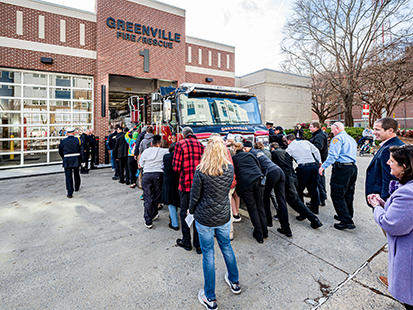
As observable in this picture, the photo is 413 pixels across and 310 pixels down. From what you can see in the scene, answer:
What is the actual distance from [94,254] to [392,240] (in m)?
3.97

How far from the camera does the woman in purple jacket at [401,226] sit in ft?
5.85

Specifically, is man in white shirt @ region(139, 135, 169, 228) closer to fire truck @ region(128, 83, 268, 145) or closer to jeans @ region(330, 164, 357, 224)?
fire truck @ region(128, 83, 268, 145)

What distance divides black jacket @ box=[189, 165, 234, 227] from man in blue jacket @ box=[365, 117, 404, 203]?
7.57 feet

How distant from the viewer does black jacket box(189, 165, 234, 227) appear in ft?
8.16

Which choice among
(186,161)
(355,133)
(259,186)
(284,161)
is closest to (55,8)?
(186,161)

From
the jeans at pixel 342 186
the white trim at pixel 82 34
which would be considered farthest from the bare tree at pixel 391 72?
the white trim at pixel 82 34

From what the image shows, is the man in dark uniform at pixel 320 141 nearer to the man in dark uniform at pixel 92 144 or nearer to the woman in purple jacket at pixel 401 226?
the woman in purple jacket at pixel 401 226

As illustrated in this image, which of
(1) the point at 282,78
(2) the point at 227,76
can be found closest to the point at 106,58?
(2) the point at 227,76

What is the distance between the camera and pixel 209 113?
621cm

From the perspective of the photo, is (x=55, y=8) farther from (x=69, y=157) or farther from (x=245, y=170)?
(x=245, y=170)

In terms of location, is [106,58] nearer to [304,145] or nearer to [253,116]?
[253,116]

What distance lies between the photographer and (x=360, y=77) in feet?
65.7

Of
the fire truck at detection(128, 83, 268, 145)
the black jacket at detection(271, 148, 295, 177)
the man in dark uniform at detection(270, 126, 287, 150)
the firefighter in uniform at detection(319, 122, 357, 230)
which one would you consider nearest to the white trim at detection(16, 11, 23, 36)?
the fire truck at detection(128, 83, 268, 145)

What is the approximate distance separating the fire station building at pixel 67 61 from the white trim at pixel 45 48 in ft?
0.13
